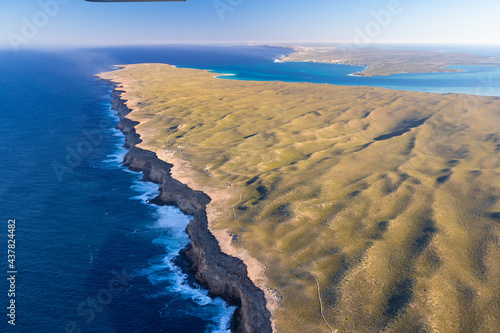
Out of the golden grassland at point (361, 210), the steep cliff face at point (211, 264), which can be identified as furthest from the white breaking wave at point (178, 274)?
the golden grassland at point (361, 210)

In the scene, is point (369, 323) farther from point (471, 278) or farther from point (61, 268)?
point (61, 268)

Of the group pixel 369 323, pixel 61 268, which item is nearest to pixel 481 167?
pixel 369 323

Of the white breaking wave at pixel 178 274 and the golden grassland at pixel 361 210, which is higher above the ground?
the golden grassland at pixel 361 210

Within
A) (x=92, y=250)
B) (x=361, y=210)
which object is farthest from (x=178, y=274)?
(x=361, y=210)

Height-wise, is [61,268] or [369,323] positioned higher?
[369,323]

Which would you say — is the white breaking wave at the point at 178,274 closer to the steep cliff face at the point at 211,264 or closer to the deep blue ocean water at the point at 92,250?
the deep blue ocean water at the point at 92,250

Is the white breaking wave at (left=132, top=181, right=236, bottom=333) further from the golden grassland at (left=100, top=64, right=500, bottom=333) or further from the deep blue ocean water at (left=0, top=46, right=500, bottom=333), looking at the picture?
the golden grassland at (left=100, top=64, right=500, bottom=333)

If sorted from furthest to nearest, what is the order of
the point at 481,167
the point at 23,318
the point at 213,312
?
the point at 481,167 → the point at 213,312 → the point at 23,318
